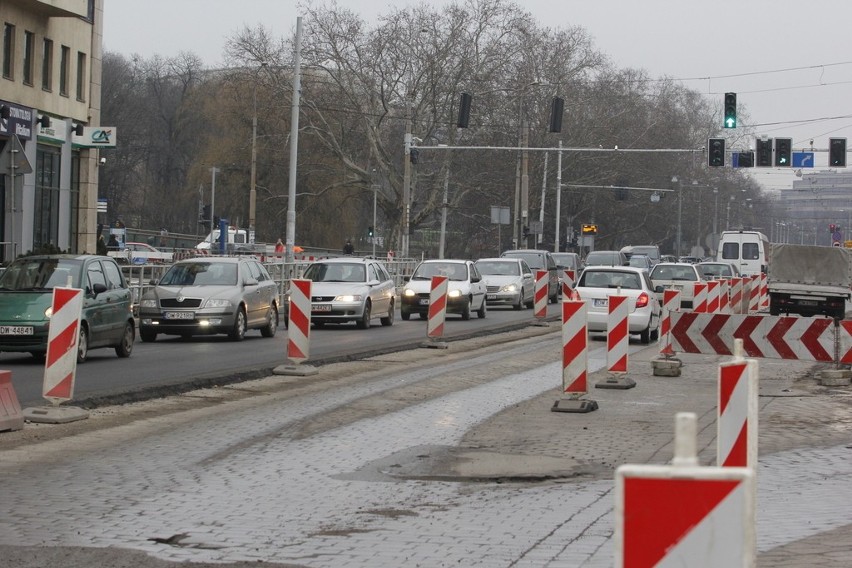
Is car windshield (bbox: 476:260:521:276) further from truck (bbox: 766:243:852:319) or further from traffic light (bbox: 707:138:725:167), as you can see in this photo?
traffic light (bbox: 707:138:725:167)

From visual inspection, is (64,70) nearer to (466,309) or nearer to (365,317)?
(466,309)

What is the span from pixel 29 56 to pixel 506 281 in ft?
51.8

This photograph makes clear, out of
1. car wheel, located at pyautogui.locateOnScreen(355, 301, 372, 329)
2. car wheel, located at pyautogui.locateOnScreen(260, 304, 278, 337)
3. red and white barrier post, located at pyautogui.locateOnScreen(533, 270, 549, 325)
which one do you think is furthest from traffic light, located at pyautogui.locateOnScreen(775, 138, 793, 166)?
car wheel, located at pyautogui.locateOnScreen(260, 304, 278, 337)

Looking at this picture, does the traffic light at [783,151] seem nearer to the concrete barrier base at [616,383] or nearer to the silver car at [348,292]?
the silver car at [348,292]

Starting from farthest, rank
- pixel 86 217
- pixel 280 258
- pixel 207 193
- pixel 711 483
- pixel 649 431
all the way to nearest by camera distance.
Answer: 1. pixel 207 193
2. pixel 280 258
3. pixel 86 217
4. pixel 649 431
5. pixel 711 483

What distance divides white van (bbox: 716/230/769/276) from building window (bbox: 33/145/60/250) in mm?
29293

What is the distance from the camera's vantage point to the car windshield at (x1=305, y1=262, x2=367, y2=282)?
102 ft

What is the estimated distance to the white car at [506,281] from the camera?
4209 centimetres

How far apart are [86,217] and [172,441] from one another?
3518 cm

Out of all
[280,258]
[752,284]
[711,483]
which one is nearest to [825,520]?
[711,483]

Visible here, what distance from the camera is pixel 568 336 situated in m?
14.2

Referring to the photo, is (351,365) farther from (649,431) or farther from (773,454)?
Answer: (773,454)

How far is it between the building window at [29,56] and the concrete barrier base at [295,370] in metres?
24.7

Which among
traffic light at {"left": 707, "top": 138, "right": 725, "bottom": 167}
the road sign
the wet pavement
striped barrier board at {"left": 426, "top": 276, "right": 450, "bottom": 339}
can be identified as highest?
the road sign
